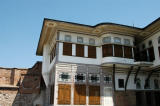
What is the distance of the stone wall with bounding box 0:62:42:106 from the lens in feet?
59.9

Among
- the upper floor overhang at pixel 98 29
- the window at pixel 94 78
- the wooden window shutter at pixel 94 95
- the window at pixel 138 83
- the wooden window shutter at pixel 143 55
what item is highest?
the upper floor overhang at pixel 98 29

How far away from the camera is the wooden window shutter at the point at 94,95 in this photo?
13.3m

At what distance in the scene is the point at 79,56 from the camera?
1408 cm

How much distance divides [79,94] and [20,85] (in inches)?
340

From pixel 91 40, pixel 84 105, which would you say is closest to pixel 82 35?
pixel 91 40

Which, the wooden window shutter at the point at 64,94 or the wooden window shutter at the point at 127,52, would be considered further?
the wooden window shutter at the point at 127,52

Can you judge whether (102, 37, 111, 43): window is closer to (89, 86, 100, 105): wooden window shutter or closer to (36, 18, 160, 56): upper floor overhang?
(36, 18, 160, 56): upper floor overhang

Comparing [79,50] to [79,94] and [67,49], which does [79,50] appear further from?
[79,94]

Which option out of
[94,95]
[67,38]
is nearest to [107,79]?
[94,95]

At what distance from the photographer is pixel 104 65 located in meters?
14.2

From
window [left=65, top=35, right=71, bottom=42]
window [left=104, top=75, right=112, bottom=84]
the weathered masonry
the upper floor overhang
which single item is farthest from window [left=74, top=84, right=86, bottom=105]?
the upper floor overhang

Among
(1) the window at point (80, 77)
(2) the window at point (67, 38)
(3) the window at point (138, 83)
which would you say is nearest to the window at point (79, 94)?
(1) the window at point (80, 77)

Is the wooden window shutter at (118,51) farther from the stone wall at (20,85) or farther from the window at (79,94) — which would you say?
the stone wall at (20,85)

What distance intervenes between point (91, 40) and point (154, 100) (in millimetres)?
7400
